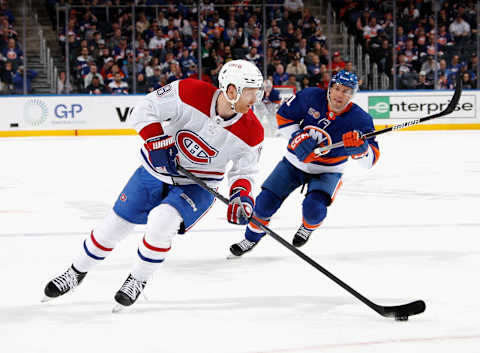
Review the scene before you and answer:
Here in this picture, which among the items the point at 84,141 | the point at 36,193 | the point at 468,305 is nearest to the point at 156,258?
the point at 468,305

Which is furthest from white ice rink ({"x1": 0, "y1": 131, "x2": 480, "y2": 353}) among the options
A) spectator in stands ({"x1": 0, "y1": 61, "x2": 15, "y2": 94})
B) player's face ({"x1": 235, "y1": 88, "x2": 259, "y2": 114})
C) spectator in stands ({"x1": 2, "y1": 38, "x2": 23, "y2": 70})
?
spectator in stands ({"x1": 2, "y1": 38, "x2": 23, "y2": 70})

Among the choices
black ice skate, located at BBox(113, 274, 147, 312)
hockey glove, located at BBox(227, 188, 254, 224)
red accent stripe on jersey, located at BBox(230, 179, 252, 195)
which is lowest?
black ice skate, located at BBox(113, 274, 147, 312)

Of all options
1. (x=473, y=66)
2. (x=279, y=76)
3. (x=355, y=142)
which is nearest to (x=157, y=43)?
(x=279, y=76)

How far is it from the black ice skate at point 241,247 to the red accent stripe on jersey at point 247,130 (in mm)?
1081

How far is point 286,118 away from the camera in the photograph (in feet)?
14.1

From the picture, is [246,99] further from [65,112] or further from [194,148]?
[65,112]

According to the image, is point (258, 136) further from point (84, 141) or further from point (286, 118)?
point (84, 141)

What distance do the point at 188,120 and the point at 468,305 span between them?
4.42ft

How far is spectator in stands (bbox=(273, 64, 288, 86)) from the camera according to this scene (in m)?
13.2

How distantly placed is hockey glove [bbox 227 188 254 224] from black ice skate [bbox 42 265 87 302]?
689 millimetres

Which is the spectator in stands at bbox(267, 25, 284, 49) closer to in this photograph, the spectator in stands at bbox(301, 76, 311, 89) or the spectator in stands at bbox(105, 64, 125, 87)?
the spectator in stands at bbox(301, 76, 311, 89)

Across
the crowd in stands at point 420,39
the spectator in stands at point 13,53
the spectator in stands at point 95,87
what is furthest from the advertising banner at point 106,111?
the spectator in stands at point 13,53

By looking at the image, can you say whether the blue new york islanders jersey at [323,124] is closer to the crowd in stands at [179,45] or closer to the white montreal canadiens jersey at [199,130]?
the white montreal canadiens jersey at [199,130]

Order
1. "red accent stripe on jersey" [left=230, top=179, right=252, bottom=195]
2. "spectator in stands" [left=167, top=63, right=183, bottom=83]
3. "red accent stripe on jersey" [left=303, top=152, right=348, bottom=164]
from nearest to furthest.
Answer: "red accent stripe on jersey" [left=230, top=179, right=252, bottom=195] < "red accent stripe on jersey" [left=303, top=152, right=348, bottom=164] < "spectator in stands" [left=167, top=63, right=183, bottom=83]
